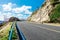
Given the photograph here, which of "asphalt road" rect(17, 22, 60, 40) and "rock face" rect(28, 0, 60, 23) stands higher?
"rock face" rect(28, 0, 60, 23)

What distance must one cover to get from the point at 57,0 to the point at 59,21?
2262 cm

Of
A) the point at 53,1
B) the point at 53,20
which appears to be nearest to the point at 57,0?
the point at 53,1

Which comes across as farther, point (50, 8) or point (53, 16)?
point (50, 8)

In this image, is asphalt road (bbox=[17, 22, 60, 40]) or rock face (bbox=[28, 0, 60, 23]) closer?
asphalt road (bbox=[17, 22, 60, 40])

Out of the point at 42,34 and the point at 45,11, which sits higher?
the point at 45,11

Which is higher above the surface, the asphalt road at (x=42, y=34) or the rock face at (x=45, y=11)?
the rock face at (x=45, y=11)

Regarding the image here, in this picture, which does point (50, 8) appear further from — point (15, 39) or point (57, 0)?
point (15, 39)

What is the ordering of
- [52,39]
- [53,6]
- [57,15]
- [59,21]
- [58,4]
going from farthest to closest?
[53,6]
[58,4]
[57,15]
[59,21]
[52,39]

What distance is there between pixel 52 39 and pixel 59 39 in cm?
57

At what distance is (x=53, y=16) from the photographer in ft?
252

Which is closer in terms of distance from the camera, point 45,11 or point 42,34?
point 42,34

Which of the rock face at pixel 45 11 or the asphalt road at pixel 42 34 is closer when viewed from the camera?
the asphalt road at pixel 42 34

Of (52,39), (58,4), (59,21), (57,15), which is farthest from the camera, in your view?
(58,4)

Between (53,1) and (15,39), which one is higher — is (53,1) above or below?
above
